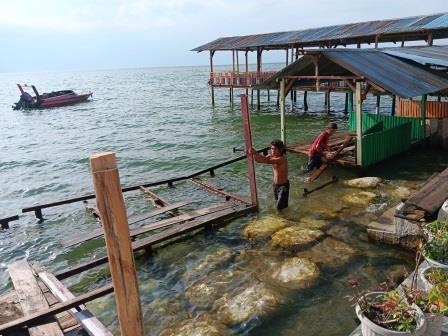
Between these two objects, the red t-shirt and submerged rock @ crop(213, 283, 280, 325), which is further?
the red t-shirt

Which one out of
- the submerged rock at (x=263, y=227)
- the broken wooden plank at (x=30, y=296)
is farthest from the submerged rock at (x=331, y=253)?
the broken wooden plank at (x=30, y=296)

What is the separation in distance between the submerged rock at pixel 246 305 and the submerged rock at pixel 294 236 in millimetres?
1579

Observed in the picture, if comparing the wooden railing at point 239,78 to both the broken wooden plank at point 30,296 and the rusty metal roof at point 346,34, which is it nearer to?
the rusty metal roof at point 346,34

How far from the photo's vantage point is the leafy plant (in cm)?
368

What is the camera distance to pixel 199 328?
5.93 metres

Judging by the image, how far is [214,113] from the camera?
113 ft

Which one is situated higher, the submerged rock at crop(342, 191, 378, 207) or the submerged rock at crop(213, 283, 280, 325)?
the submerged rock at crop(342, 191, 378, 207)

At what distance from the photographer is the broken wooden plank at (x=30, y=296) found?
208 inches

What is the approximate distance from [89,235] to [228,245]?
3184 millimetres

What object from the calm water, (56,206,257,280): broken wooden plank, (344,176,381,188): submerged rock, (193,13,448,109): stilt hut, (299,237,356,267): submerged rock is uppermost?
(193,13,448,109): stilt hut

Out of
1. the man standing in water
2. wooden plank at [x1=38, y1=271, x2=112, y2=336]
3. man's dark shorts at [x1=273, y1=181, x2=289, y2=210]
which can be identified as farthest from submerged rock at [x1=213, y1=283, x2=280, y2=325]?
man's dark shorts at [x1=273, y1=181, x2=289, y2=210]

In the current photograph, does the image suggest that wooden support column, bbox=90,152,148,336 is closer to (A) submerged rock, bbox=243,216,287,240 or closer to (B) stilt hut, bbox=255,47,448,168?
(A) submerged rock, bbox=243,216,287,240

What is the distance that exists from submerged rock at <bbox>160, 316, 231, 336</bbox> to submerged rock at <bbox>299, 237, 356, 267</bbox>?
2525 millimetres

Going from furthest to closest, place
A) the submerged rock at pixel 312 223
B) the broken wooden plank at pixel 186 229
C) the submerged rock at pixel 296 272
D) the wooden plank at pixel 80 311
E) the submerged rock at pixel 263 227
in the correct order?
1. the submerged rock at pixel 312 223
2. the submerged rock at pixel 263 227
3. the broken wooden plank at pixel 186 229
4. the submerged rock at pixel 296 272
5. the wooden plank at pixel 80 311
